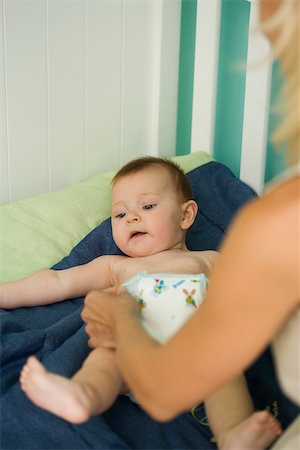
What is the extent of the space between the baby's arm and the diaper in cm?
17

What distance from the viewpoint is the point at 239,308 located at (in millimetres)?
666

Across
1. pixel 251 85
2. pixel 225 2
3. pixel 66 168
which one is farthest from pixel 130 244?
pixel 225 2

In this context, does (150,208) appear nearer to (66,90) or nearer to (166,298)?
(166,298)

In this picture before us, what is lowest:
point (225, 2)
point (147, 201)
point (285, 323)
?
point (147, 201)

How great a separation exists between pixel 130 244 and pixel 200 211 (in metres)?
0.33

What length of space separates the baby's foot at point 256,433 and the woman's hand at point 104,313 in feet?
0.74

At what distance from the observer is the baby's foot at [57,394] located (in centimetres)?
83

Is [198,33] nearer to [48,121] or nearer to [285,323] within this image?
[48,121]

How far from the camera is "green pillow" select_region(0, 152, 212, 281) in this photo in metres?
1.46

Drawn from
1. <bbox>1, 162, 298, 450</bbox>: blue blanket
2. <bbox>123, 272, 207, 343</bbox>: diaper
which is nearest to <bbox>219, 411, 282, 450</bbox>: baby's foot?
<bbox>1, 162, 298, 450</bbox>: blue blanket

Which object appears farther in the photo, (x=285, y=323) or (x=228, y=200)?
(x=228, y=200)

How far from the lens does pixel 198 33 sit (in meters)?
1.83

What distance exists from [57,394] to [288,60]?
20.4 inches

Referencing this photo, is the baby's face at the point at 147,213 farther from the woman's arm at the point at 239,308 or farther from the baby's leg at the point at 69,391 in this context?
the woman's arm at the point at 239,308
